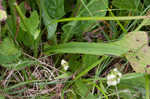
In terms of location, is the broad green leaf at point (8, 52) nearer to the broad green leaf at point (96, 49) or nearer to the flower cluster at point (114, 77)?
the broad green leaf at point (96, 49)

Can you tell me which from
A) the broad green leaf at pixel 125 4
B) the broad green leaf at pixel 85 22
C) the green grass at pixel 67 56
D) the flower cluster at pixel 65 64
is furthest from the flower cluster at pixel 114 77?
the broad green leaf at pixel 125 4

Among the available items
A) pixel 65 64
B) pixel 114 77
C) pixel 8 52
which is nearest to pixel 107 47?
pixel 114 77

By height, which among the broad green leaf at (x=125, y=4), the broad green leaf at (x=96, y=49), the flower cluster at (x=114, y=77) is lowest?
the flower cluster at (x=114, y=77)

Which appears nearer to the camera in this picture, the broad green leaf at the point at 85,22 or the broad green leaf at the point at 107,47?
the broad green leaf at the point at 107,47

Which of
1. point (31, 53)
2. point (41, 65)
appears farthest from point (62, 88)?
point (31, 53)

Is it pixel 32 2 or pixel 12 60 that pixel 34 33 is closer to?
pixel 12 60

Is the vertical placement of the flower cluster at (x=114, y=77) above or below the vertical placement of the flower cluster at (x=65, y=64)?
below
